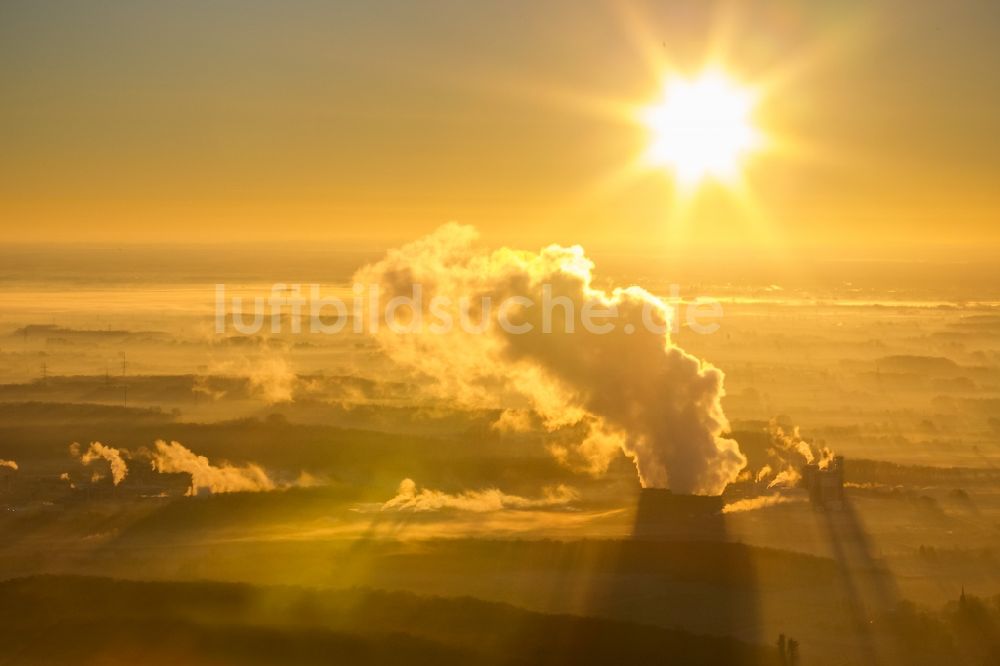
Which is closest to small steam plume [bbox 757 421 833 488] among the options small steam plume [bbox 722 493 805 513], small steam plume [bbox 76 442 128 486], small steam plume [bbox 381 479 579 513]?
small steam plume [bbox 722 493 805 513]

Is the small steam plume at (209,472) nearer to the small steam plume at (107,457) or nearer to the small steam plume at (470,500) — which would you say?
the small steam plume at (107,457)

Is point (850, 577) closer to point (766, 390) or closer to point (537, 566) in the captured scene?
point (537, 566)

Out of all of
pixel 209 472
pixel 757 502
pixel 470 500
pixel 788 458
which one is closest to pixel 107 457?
pixel 209 472

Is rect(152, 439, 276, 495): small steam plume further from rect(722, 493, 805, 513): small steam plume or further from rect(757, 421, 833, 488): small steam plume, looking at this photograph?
rect(757, 421, 833, 488): small steam plume

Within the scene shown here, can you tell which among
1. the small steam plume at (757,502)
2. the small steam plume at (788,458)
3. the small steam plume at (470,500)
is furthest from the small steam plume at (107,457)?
the small steam plume at (788,458)

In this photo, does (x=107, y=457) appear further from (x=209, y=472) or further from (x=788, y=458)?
(x=788, y=458)

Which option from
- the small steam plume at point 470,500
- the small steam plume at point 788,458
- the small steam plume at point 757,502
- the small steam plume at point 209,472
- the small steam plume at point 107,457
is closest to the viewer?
the small steam plume at point 470,500
